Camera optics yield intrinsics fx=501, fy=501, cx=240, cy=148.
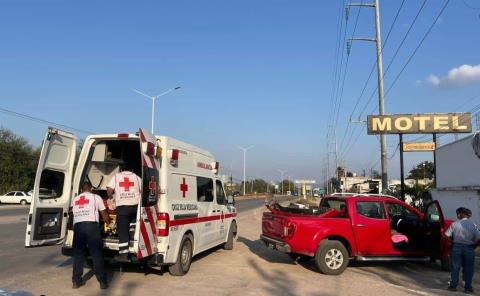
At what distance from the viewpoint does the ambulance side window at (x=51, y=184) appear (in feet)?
30.1

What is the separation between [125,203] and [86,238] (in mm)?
909

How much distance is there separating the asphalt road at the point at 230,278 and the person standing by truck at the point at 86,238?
0.86ft

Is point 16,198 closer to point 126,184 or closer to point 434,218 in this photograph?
point 126,184

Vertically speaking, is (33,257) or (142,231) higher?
(142,231)

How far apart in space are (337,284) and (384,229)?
2.22 metres

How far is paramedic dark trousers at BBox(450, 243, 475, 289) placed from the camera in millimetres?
9289

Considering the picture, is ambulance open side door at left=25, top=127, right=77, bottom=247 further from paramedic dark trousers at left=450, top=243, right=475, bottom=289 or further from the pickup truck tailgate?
paramedic dark trousers at left=450, top=243, right=475, bottom=289

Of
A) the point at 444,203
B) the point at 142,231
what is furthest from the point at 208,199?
the point at 444,203

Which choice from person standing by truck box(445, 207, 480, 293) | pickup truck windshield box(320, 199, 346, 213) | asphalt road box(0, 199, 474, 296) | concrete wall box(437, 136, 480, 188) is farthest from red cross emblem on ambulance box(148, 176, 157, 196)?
concrete wall box(437, 136, 480, 188)

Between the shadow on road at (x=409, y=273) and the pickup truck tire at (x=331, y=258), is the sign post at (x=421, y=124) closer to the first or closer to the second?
the shadow on road at (x=409, y=273)

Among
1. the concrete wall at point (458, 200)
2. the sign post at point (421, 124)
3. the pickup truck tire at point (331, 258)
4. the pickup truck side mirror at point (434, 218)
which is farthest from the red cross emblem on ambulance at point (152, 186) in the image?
the sign post at point (421, 124)

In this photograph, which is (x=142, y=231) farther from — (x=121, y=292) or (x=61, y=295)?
(x=61, y=295)

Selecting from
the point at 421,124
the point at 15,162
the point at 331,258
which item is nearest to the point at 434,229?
the point at 331,258

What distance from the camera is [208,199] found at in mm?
12250
